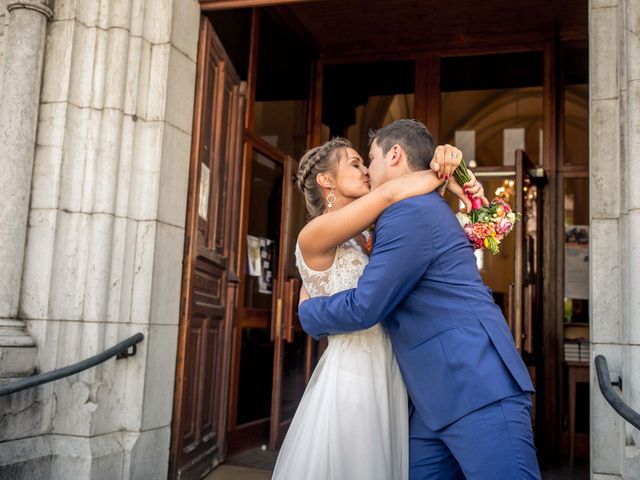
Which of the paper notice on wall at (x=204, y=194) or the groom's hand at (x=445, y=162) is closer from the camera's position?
the groom's hand at (x=445, y=162)

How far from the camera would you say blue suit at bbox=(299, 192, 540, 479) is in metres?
2.22

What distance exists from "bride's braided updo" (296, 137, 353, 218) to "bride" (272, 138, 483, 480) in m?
0.10

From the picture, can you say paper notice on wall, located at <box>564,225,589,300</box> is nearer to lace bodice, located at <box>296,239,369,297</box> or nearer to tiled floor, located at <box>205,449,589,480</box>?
tiled floor, located at <box>205,449,589,480</box>

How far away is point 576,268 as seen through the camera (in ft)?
26.5

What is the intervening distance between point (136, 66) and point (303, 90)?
13.1 ft

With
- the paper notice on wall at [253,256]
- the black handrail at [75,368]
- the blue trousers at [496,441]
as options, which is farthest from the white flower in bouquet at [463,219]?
the paper notice on wall at [253,256]

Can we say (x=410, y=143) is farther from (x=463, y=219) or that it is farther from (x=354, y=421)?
(x=354, y=421)

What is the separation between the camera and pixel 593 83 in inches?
155

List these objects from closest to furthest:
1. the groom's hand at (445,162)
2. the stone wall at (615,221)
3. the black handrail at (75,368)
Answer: the groom's hand at (445,162), the stone wall at (615,221), the black handrail at (75,368)

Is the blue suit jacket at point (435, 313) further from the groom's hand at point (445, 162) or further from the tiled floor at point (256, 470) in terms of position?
the tiled floor at point (256, 470)

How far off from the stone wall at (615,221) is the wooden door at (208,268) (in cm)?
257

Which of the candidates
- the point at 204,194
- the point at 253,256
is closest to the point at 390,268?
the point at 204,194

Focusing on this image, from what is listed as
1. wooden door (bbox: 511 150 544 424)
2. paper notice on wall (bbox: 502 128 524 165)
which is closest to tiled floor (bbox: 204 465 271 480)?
wooden door (bbox: 511 150 544 424)

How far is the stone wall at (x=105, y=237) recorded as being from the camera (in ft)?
14.0
